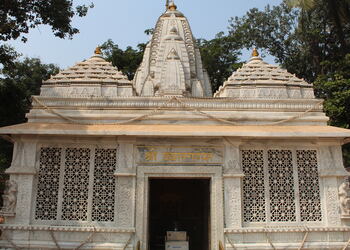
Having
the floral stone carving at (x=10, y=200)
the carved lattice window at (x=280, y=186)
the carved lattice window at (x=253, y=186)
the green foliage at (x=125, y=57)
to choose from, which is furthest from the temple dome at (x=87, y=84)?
the green foliage at (x=125, y=57)

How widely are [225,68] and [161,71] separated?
1782 centimetres

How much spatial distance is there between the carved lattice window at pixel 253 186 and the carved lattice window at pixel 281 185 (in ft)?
0.81

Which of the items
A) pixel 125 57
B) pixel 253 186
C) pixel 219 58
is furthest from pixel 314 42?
pixel 253 186

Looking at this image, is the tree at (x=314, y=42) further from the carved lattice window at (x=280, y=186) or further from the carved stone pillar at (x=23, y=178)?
the carved stone pillar at (x=23, y=178)

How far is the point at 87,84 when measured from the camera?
10391 millimetres

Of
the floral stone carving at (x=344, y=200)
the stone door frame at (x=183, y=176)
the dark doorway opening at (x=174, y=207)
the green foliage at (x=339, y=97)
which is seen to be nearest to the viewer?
the stone door frame at (x=183, y=176)

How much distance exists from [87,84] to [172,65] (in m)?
3.12

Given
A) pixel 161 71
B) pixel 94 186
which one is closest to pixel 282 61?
pixel 161 71

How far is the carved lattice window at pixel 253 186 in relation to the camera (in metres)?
9.06

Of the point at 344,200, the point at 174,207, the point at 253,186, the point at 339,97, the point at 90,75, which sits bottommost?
the point at 174,207

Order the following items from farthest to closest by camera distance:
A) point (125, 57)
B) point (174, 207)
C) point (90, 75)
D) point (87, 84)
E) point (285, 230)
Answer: point (125, 57) → point (174, 207) → point (90, 75) → point (87, 84) → point (285, 230)

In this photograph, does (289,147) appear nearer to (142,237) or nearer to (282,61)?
(142,237)

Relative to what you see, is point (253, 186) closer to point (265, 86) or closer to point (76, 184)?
point (265, 86)

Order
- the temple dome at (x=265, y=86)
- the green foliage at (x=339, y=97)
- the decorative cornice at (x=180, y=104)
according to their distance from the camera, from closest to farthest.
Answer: the decorative cornice at (x=180, y=104), the temple dome at (x=265, y=86), the green foliage at (x=339, y=97)
